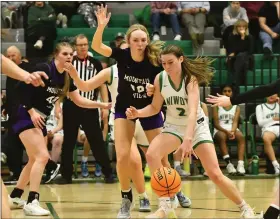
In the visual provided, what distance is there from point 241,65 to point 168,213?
6206 mm

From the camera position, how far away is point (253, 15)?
1388 centimetres

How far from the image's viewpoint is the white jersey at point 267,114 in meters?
11.4

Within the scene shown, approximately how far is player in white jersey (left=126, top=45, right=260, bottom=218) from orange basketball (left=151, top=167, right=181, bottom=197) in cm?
7

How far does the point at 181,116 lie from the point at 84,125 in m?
3.53

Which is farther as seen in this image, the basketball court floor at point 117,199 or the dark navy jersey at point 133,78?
the basketball court floor at point 117,199

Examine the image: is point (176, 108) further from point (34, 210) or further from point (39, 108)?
point (34, 210)

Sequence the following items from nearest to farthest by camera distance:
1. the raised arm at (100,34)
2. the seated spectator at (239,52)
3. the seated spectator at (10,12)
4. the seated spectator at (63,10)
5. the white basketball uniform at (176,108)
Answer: the white basketball uniform at (176,108), the raised arm at (100,34), the seated spectator at (239,52), the seated spectator at (10,12), the seated spectator at (63,10)

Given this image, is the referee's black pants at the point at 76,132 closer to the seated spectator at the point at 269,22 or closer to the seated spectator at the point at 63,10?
the seated spectator at the point at 63,10

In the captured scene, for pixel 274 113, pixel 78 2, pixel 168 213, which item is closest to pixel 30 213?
pixel 168 213

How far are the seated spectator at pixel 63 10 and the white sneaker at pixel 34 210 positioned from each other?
643 centimetres

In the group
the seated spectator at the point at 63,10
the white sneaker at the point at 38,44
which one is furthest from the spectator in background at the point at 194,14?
the white sneaker at the point at 38,44

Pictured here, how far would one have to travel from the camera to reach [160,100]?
6914mm

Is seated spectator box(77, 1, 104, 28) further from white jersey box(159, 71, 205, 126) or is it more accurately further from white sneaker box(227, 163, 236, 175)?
white jersey box(159, 71, 205, 126)

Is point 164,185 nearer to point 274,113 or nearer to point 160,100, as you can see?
point 160,100
